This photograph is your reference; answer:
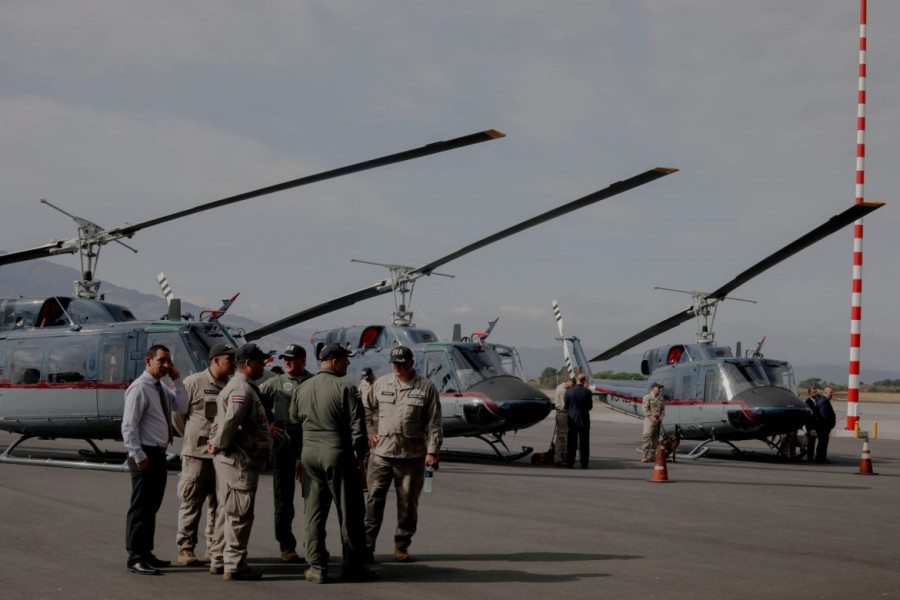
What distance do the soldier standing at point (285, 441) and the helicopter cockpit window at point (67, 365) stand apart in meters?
8.42

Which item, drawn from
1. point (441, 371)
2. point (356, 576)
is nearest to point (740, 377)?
point (441, 371)

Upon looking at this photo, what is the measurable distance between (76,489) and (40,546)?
4.38 meters

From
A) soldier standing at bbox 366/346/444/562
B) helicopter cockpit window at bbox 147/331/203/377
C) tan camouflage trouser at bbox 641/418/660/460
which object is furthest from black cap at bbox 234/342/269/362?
tan camouflage trouser at bbox 641/418/660/460

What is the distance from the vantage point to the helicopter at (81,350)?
15.5 meters

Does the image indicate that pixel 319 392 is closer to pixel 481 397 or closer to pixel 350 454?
pixel 350 454

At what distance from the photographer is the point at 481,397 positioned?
18.3m

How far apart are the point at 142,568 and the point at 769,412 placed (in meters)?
14.8

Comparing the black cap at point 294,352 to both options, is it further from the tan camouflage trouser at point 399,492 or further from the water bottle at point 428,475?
the water bottle at point 428,475

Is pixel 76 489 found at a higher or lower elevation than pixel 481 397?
lower

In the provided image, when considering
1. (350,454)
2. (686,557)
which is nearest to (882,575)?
(686,557)

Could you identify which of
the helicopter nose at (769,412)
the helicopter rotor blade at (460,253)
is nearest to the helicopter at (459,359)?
the helicopter rotor blade at (460,253)

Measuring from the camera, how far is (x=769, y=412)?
63.9ft

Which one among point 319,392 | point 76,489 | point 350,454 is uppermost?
point 319,392

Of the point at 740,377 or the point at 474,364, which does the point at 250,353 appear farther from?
Answer: the point at 740,377
